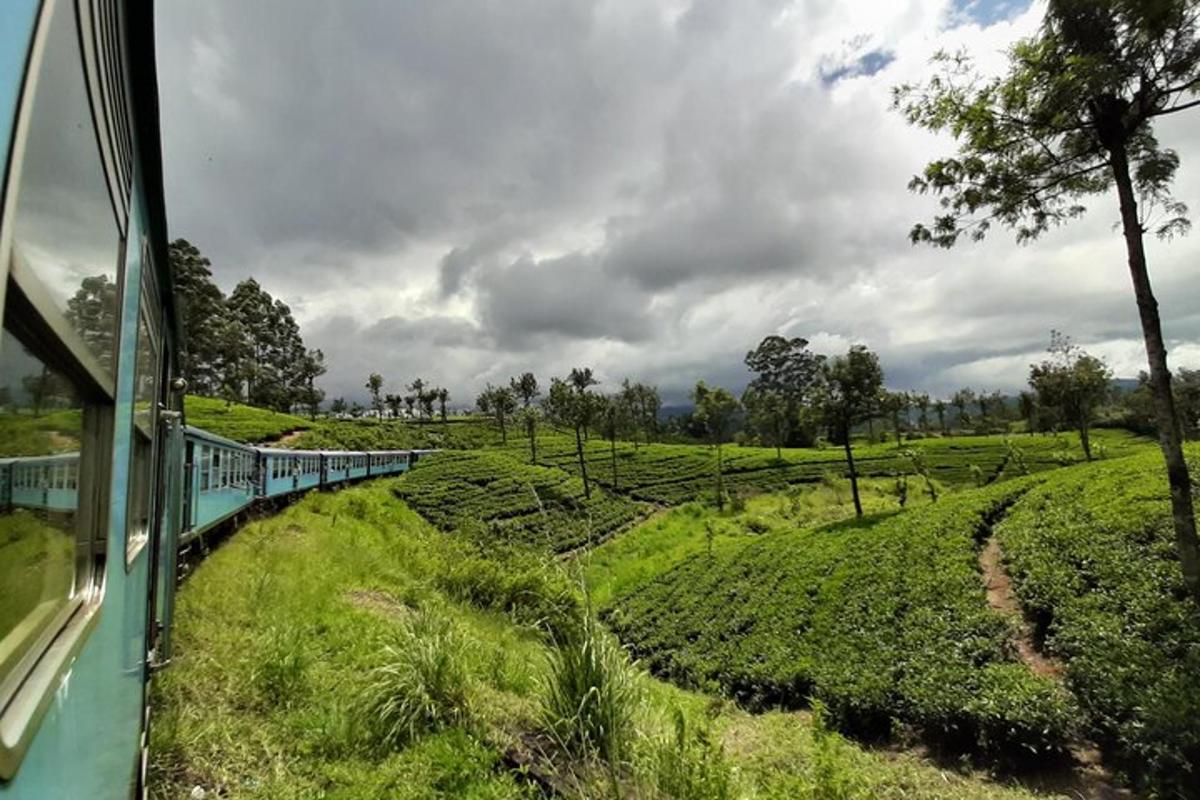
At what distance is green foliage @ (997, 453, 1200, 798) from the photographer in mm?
7066

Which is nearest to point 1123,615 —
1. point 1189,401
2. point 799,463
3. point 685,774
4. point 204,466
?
point 685,774

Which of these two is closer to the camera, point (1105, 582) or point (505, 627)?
point (1105, 582)

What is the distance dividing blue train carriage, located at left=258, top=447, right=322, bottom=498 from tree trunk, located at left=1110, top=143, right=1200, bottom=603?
19.1 meters

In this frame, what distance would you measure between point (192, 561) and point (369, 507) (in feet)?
34.3

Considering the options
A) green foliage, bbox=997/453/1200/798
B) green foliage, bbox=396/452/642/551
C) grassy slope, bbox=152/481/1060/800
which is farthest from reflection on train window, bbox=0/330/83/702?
green foliage, bbox=396/452/642/551

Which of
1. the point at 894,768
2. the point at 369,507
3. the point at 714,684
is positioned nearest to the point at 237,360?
Answer: the point at 369,507

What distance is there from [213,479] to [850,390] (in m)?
23.3

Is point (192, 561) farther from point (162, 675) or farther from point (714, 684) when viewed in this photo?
point (714, 684)

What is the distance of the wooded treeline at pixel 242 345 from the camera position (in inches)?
1984

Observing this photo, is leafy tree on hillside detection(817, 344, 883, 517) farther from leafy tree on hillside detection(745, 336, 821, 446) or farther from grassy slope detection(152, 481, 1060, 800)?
leafy tree on hillside detection(745, 336, 821, 446)

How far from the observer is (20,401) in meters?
1.11

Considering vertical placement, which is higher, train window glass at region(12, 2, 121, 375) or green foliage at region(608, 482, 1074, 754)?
train window glass at region(12, 2, 121, 375)

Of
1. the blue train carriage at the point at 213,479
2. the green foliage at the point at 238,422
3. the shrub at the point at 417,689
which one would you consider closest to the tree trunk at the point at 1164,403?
the shrub at the point at 417,689

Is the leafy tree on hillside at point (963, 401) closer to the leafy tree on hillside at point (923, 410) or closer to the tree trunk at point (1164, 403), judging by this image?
the leafy tree on hillside at point (923, 410)
